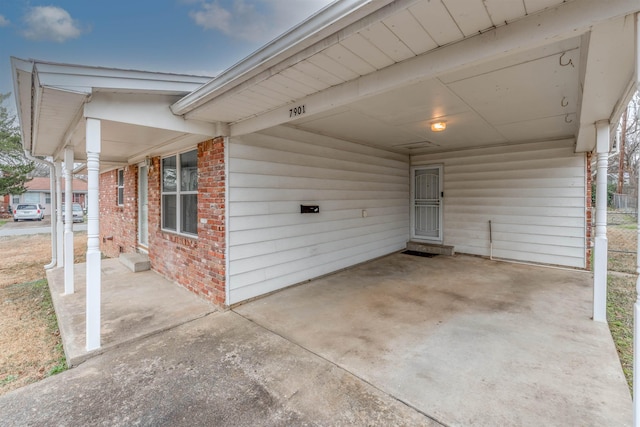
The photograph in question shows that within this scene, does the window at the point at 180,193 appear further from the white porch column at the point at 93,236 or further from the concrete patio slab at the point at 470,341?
the concrete patio slab at the point at 470,341

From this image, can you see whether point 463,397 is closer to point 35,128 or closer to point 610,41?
point 610,41

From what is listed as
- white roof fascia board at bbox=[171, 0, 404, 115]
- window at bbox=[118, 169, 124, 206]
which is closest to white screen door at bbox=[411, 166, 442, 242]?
white roof fascia board at bbox=[171, 0, 404, 115]

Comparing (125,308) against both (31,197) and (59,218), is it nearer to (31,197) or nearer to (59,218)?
(59,218)

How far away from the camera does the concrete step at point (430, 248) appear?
6.96 meters

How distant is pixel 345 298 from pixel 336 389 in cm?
199

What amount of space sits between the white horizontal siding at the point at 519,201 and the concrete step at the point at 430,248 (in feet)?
0.87

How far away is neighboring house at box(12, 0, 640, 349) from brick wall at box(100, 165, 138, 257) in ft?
0.23

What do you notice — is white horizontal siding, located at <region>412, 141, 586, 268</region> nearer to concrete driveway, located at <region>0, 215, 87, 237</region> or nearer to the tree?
concrete driveway, located at <region>0, 215, 87, 237</region>

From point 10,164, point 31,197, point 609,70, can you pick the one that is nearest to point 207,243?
point 609,70

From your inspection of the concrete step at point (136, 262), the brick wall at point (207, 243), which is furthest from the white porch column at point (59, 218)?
the brick wall at point (207, 243)

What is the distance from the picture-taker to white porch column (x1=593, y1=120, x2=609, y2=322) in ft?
10.8

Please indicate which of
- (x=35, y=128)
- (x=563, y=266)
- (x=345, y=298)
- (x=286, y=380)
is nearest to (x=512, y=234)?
(x=563, y=266)

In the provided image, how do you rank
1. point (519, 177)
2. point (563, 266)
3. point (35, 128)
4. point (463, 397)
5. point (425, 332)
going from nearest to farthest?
point (463, 397) < point (425, 332) < point (35, 128) < point (563, 266) < point (519, 177)

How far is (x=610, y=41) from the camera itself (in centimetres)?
161
